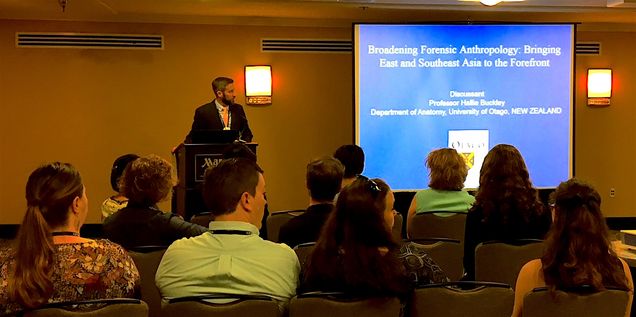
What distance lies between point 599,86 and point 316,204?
6.71m

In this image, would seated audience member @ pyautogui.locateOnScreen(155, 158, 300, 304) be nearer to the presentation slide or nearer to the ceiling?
the ceiling

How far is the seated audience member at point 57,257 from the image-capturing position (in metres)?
2.37

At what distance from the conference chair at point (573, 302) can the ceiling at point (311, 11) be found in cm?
548

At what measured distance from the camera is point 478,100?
8008 mm

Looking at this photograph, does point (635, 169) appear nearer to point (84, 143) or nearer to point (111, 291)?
point (84, 143)

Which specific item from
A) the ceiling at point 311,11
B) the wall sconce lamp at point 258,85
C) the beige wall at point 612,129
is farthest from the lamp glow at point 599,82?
the wall sconce lamp at point 258,85

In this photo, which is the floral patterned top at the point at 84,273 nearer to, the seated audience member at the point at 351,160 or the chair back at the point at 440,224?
the chair back at the point at 440,224

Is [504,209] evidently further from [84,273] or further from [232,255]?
[84,273]

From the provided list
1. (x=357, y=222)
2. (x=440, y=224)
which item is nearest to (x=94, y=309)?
(x=357, y=222)

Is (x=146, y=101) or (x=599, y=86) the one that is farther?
(x=599, y=86)

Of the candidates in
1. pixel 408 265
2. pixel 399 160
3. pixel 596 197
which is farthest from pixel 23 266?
pixel 399 160

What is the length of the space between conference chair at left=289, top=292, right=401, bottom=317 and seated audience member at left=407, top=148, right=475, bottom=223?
6.91 ft

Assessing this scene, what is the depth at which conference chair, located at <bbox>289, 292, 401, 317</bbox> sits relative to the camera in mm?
2408

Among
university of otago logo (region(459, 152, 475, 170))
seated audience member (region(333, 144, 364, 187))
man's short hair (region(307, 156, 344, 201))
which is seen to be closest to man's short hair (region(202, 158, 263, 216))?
man's short hair (region(307, 156, 344, 201))
